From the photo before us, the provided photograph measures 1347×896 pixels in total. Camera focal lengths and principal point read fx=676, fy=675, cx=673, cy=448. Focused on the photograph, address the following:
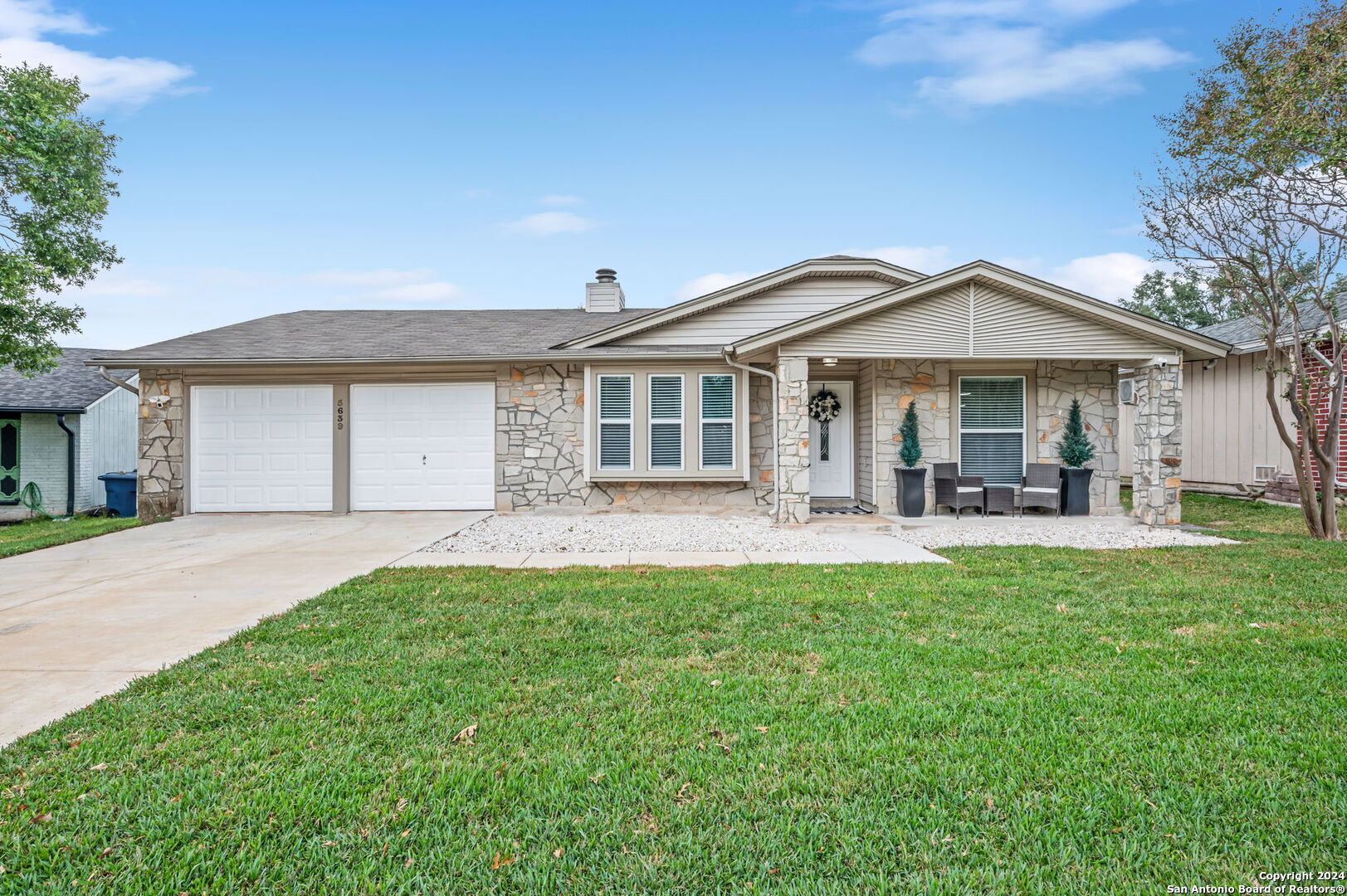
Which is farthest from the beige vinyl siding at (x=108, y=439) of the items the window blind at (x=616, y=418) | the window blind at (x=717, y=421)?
the window blind at (x=717, y=421)

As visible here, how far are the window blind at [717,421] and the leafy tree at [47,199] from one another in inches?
450

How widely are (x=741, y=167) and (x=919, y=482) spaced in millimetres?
8801

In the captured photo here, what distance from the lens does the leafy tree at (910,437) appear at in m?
10.3

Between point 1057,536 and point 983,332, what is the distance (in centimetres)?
284

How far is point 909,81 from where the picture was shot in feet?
42.0

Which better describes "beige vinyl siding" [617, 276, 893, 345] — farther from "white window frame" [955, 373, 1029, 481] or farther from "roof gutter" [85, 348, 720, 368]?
"white window frame" [955, 373, 1029, 481]

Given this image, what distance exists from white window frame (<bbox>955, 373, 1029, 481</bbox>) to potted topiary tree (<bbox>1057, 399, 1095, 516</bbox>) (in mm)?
527

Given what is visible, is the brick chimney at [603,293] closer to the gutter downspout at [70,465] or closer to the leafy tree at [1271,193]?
the leafy tree at [1271,193]

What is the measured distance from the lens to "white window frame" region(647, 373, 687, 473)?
1084 centimetres

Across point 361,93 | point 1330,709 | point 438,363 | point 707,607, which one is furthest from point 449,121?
point 1330,709

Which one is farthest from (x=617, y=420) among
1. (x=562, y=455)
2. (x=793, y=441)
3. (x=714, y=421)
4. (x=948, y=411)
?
(x=948, y=411)

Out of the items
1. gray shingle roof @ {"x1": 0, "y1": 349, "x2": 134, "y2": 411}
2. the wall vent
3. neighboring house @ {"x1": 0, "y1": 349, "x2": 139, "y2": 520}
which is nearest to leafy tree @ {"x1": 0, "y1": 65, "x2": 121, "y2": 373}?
gray shingle roof @ {"x1": 0, "y1": 349, "x2": 134, "y2": 411}

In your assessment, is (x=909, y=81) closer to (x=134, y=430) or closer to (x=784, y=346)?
(x=784, y=346)

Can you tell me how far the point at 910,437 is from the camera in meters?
10.4
